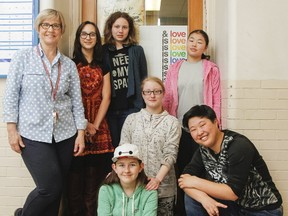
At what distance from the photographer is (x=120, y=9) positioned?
3316 millimetres

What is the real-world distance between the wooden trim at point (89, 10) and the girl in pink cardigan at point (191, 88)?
1.00 m

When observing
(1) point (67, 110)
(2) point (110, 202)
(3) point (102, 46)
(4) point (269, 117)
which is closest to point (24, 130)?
(1) point (67, 110)

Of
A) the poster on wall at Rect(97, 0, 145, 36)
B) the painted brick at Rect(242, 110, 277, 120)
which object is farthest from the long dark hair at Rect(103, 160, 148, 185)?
the poster on wall at Rect(97, 0, 145, 36)

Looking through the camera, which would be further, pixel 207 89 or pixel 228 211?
pixel 207 89

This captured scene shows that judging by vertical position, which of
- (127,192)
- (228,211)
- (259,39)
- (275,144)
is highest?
(259,39)

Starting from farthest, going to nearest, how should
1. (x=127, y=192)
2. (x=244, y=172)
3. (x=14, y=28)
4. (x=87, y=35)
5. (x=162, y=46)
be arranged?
(x=162, y=46) < (x=14, y=28) < (x=87, y=35) < (x=127, y=192) < (x=244, y=172)

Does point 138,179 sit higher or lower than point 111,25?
lower

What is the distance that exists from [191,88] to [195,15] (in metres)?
0.86

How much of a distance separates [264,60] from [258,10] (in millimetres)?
400

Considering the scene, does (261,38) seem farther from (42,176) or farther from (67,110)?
(42,176)

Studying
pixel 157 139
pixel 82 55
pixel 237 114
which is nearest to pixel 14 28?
pixel 82 55

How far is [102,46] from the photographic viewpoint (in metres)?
2.90

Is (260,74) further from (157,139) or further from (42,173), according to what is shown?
(42,173)

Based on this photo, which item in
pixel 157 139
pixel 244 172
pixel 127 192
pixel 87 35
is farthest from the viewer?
pixel 87 35
